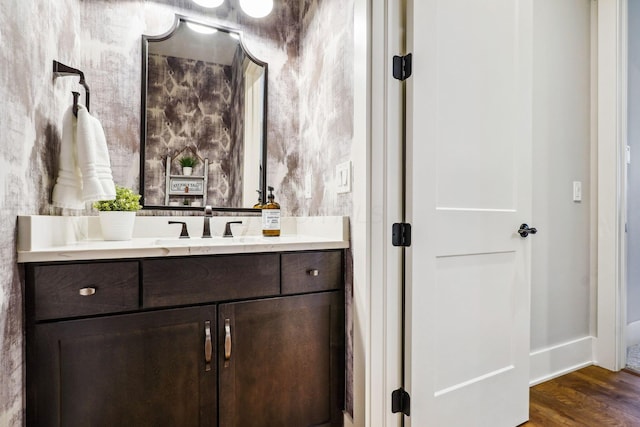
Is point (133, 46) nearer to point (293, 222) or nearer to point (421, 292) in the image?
point (293, 222)

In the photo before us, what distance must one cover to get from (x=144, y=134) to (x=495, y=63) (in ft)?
5.53

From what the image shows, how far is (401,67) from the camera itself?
1.27 meters

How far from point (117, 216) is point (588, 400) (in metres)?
2.46

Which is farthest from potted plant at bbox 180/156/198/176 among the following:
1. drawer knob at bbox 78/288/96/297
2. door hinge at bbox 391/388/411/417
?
door hinge at bbox 391/388/411/417

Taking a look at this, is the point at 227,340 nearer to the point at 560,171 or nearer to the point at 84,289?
the point at 84,289

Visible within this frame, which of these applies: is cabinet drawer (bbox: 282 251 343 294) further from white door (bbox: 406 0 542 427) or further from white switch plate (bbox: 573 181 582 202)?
white switch plate (bbox: 573 181 582 202)

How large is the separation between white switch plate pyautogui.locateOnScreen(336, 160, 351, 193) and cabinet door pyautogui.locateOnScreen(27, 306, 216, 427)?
709 millimetres

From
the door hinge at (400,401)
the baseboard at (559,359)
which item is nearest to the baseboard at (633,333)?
the baseboard at (559,359)

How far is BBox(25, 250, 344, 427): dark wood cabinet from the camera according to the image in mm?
970

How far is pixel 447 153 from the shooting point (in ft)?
4.33

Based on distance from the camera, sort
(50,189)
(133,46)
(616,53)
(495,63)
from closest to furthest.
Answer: (50,189) < (495,63) < (133,46) < (616,53)

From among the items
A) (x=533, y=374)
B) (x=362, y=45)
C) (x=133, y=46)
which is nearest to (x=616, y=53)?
(x=362, y=45)

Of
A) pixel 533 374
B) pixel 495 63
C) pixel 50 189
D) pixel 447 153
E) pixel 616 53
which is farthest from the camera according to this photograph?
pixel 616 53

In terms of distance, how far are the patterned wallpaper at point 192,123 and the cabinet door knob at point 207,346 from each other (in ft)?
2.55
